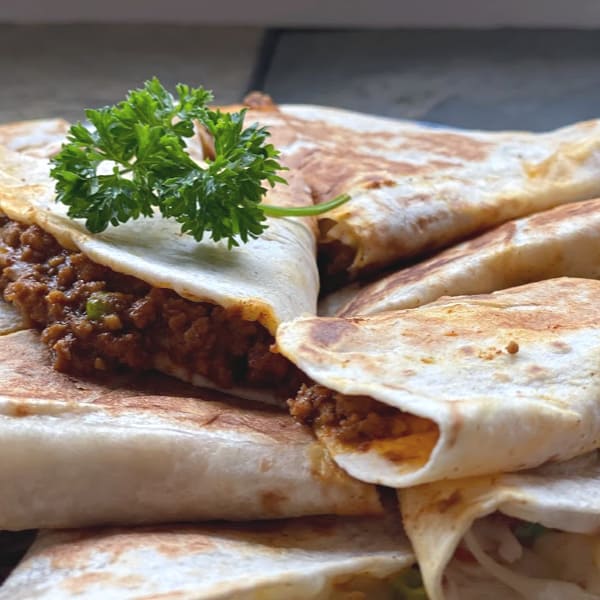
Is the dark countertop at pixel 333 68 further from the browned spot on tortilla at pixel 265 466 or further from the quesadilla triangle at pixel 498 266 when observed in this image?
the browned spot on tortilla at pixel 265 466

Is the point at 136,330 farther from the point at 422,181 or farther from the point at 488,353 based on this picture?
the point at 422,181

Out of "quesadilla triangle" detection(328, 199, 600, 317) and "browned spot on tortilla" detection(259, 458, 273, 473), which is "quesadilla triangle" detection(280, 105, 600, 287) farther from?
"browned spot on tortilla" detection(259, 458, 273, 473)

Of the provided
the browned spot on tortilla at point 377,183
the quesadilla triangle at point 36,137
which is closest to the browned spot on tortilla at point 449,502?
the browned spot on tortilla at point 377,183

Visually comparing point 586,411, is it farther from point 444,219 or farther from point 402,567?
point 444,219

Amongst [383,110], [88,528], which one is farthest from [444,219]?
[383,110]

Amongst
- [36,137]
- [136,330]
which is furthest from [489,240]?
[36,137]
